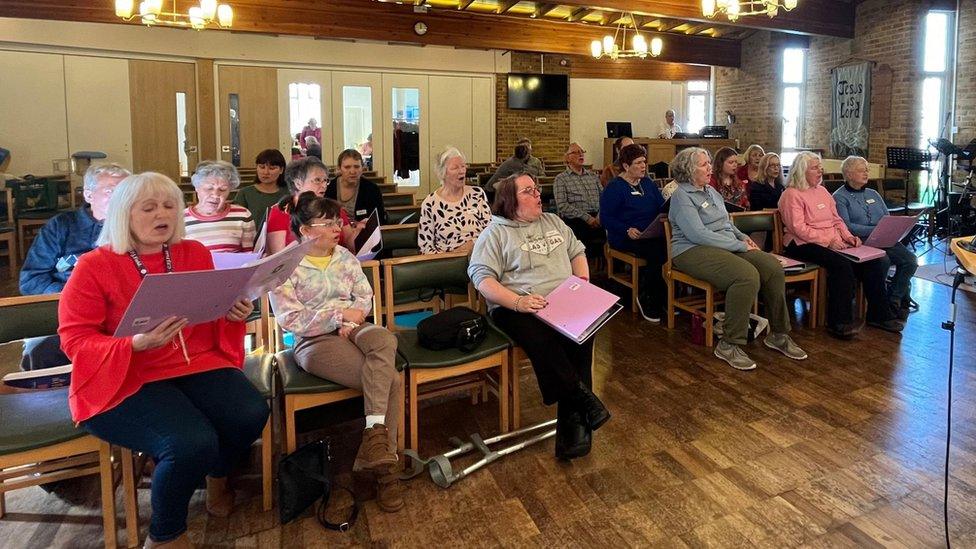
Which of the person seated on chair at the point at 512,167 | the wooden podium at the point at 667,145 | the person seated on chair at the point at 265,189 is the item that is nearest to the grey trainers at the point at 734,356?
the person seated on chair at the point at 265,189

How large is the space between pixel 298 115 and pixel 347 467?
8850mm

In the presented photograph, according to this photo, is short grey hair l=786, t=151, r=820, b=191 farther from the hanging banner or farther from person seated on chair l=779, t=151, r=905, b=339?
the hanging banner

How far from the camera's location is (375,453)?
2.20 metres

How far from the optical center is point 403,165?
11422 millimetres

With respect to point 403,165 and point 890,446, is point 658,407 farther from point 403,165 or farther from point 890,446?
point 403,165

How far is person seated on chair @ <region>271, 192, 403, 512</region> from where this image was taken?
7.43 ft

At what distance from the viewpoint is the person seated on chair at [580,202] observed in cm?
547

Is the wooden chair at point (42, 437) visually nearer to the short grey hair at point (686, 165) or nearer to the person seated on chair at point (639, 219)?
the short grey hair at point (686, 165)

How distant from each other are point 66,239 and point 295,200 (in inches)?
37.1

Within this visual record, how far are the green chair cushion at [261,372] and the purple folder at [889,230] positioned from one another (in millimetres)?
3869

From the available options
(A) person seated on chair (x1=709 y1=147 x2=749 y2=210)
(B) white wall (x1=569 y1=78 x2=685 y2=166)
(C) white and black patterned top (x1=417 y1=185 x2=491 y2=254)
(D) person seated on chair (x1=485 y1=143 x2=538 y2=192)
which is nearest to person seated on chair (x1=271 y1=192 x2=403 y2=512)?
(C) white and black patterned top (x1=417 y1=185 x2=491 y2=254)

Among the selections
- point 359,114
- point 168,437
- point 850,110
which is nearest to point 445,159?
point 168,437

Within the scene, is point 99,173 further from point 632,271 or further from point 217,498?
point 632,271

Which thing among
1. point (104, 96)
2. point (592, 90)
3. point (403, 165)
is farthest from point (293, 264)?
point (592, 90)
